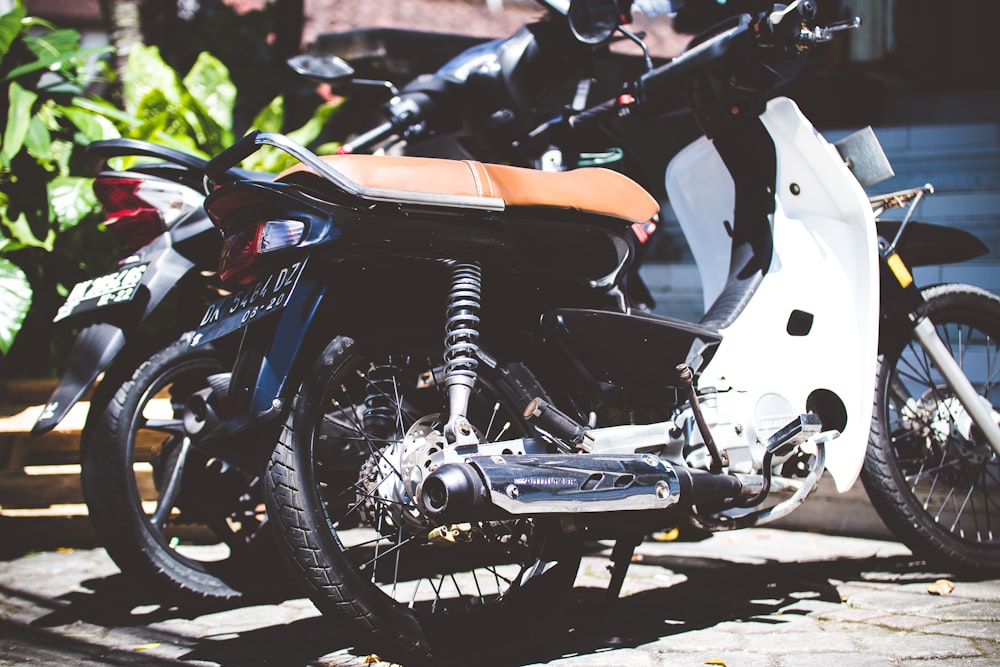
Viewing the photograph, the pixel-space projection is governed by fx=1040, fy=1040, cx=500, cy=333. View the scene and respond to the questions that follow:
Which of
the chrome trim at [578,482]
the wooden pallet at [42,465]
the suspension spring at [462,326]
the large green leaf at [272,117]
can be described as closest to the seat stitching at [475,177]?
the suspension spring at [462,326]

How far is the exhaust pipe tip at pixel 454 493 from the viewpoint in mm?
2283

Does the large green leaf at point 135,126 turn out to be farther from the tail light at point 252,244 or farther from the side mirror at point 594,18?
the tail light at point 252,244

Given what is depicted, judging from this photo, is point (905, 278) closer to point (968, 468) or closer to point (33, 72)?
point (968, 468)

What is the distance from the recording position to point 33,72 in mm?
4523

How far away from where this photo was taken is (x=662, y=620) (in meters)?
3.16

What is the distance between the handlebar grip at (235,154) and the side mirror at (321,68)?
143cm

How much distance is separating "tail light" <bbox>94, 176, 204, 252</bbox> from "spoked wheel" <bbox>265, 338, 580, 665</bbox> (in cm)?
94

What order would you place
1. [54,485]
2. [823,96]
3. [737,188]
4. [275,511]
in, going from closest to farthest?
[275,511]
[737,188]
[54,485]
[823,96]

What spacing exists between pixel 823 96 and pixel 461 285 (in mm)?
5247

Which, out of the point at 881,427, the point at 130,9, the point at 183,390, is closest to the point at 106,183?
the point at 183,390

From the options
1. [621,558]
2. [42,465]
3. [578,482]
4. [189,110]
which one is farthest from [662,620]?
[189,110]

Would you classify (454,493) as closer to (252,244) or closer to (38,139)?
(252,244)

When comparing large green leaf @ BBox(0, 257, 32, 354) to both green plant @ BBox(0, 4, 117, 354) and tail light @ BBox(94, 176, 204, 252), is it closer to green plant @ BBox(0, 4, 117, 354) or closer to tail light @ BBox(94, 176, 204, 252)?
green plant @ BBox(0, 4, 117, 354)

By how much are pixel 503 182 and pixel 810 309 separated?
127 centimetres
